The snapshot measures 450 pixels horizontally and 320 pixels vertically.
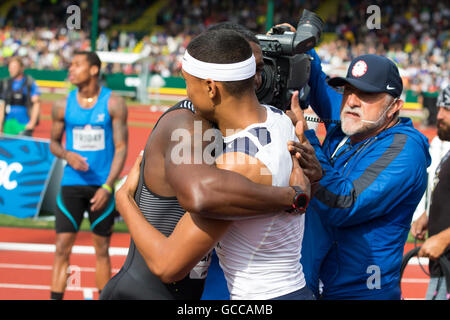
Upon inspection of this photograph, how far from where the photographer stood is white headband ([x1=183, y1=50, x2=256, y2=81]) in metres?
2.26

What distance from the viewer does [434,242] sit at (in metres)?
4.09

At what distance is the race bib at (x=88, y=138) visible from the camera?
6312mm

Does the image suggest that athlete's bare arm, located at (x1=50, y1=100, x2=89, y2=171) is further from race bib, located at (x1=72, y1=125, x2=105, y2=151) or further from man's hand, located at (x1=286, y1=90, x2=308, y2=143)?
man's hand, located at (x1=286, y1=90, x2=308, y2=143)

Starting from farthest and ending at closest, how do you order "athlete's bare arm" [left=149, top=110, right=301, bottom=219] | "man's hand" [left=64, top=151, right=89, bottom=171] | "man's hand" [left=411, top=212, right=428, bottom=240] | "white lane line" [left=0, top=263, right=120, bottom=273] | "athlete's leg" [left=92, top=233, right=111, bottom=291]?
"white lane line" [left=0, top=263, right=120, bottom=273] < "man's hand" [left=64, top=151, right=89, bottom=171] < "athlete's leg" [left=92, top=233, right=111, bottom=291] < "man's hand" [left=411, top=212, right=428, bottom=240] < "athlete's bare arm" [left=149, top=110, right=301, bottom=219]

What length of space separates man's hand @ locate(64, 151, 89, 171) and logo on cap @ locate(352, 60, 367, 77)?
3510 millimetres

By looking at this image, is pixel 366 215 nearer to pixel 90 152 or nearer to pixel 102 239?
pixel 102 239

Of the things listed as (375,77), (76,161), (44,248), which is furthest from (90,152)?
(375,77)

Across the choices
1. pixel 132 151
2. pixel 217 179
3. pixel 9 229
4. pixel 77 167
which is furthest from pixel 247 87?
pixel 132 151

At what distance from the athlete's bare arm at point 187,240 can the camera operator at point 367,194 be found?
30.6 inches

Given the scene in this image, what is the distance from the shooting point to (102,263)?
5.98 meters

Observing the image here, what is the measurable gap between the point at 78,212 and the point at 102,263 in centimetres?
55

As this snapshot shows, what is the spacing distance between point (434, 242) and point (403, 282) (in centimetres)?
325
